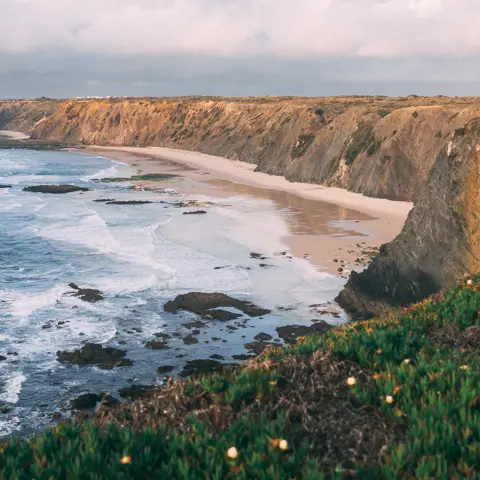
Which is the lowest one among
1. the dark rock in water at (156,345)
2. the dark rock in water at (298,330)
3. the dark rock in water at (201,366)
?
the dark rock in water at (156,345)

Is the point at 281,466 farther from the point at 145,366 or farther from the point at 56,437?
the point at 145,366

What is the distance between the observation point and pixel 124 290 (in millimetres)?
24703

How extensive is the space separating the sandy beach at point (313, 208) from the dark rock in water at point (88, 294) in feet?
33.4

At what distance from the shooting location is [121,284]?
25.6 meters

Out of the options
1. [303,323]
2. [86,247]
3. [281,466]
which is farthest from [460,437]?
[86,247]

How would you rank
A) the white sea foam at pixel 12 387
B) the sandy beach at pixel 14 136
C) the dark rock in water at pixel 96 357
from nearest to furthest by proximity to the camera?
the white sea foam at pixel 12 387
the dark rock in water at pixel 96 357
the sandy beach at pixel 14 136

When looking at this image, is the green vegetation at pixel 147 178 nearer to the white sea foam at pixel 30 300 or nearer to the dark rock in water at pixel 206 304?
the white sea foam at pixel 30 300

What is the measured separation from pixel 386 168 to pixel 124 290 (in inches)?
1243

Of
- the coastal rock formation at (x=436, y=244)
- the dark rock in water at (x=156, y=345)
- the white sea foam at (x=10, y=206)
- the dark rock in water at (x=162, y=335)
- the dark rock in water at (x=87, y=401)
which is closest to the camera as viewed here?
the dark rock in water at (x=87, y=401)

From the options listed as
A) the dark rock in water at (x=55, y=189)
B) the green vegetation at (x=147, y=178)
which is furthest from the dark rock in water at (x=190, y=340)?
the green vegetation at (x=147, y=178)

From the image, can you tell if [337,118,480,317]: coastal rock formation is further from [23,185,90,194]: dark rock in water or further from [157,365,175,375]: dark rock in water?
[23,185,90,194]: dark rock in water

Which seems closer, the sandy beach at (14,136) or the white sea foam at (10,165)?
the white sea foam at (10,165)

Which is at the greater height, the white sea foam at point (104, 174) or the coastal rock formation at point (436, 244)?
the coastal rock formation at point (436, 244)

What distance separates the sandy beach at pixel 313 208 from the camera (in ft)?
101
